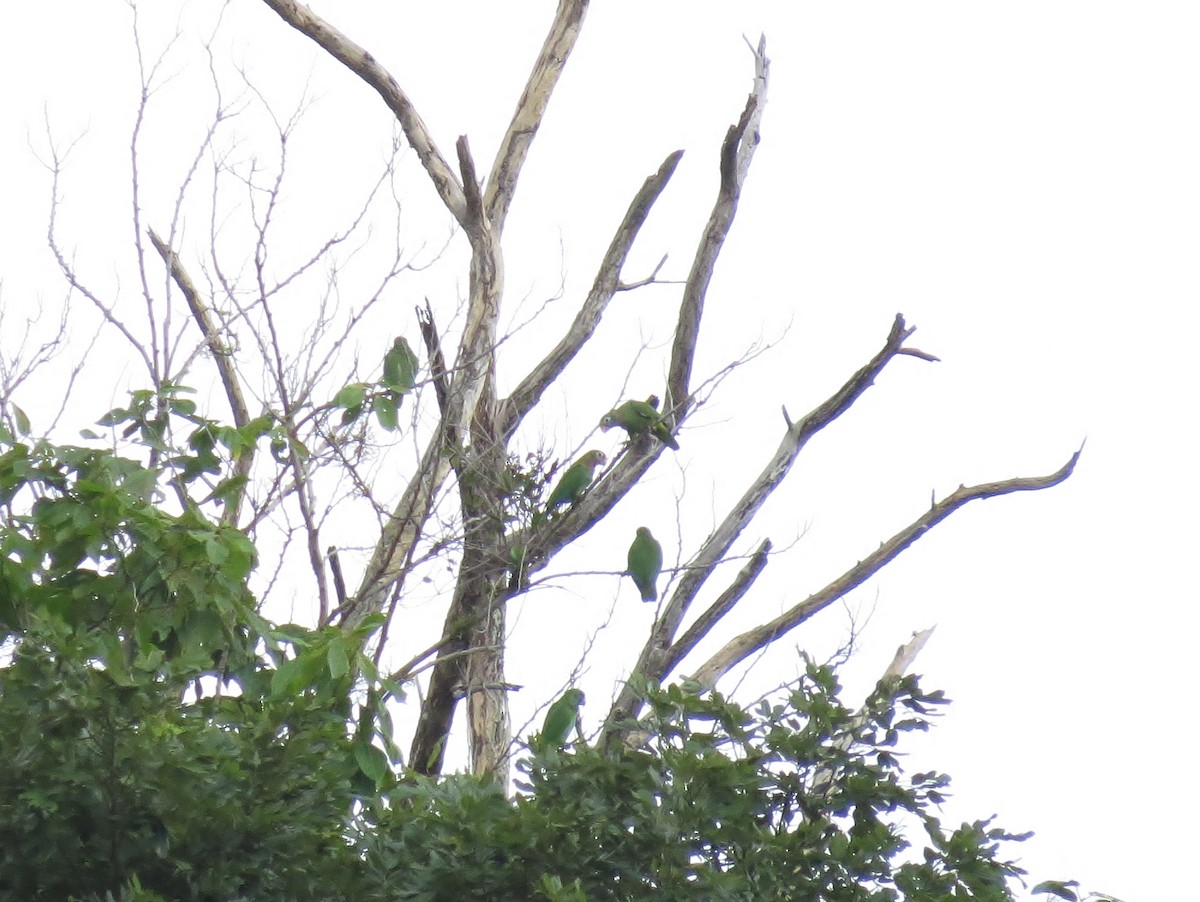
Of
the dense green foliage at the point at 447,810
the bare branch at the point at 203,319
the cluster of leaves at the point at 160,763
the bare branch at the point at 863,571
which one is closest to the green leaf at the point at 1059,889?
the dense green foliage at the point at 447,810

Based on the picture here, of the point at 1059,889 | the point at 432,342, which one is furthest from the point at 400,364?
the point at 1059,889

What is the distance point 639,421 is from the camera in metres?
5.57

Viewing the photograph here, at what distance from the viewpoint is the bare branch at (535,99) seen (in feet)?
20.2

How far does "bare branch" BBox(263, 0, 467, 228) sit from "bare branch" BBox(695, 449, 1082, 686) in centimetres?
236

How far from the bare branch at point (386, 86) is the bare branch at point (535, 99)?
0.18 m

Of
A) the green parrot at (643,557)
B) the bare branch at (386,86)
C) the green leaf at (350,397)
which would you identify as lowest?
the green leaf at (350,397)

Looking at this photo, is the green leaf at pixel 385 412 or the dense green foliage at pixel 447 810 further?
the green leaf at pixel 385 412

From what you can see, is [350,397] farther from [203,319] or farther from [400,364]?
[203,319]

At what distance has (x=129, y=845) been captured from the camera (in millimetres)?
2074

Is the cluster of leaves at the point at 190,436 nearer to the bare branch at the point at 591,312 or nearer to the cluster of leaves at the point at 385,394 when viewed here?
the cluster of leaves at the point at 385,394

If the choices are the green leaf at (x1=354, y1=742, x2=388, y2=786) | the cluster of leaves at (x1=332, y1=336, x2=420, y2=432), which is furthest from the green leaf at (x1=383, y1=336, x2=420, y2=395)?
the green leaf at (x1=354, y1=742, x2=388, y2=786)

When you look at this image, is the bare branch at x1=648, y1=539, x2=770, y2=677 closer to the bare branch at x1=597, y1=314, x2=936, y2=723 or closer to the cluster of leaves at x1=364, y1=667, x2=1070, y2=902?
the bare branch at x1=597, y1=314, x2=936, y2=723

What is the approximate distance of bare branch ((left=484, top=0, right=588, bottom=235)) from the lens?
6160mm

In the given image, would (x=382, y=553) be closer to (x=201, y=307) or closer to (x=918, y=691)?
(x=201, y=307)
